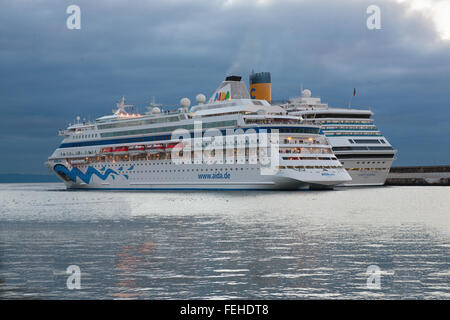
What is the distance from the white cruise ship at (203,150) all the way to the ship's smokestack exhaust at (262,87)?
49.5 feet

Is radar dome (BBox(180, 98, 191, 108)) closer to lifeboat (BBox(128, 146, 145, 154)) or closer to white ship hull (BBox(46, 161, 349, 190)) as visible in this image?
lifeboat (BBox(128, 146, 145, 154))

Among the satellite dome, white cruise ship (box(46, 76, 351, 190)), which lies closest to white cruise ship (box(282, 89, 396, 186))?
the satellite dome

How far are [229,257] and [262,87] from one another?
3343 inches

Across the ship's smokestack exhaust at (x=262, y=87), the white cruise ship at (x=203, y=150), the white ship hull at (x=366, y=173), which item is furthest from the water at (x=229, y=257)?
the ship's smokestack exhaust at (x=262, y=87)

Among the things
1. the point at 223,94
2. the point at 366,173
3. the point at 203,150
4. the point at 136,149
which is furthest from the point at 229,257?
the point at 366,173

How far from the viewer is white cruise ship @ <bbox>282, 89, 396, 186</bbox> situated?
91.6 metres

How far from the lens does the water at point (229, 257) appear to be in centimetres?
1484

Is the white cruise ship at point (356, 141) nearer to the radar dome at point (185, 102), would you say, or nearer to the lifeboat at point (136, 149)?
the radar dome at point (185, 102)

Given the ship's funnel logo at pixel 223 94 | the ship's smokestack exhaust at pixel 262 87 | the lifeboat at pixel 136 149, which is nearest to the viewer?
the ship's funnel logo at pixel 223 94

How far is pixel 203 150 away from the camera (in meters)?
76.9

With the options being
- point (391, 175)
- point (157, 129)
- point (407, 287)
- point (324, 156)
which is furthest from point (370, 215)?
point (391, 175)
